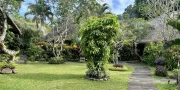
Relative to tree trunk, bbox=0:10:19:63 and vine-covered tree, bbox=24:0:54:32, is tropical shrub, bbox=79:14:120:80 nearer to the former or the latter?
tree trunk, bbox=0:10:19:63

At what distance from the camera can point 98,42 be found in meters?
15.9

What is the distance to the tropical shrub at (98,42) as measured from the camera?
1579cm

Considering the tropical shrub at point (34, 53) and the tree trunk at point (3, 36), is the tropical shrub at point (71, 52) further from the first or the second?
the tree trunk at point (3, 36)

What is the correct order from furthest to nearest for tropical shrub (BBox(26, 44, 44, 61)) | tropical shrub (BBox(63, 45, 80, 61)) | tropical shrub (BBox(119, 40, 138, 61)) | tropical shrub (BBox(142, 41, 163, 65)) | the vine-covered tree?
tropical shrub (BBox(119, 40, 138, 61)) < the vine-covered tree < tropical shrub (BBox(63, 45, 80, 61)) < tropical shrub (BBox(142, 41, 163, 65)) < tropical shrub (BBox(26, 44, 44, 61))

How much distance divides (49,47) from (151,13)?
12.5 m

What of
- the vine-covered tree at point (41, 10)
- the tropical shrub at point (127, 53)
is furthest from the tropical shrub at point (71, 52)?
the tropical shrub at point (127, 53)

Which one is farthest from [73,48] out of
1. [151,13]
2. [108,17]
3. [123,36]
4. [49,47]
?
[108,17]

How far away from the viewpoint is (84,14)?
32.9 metres

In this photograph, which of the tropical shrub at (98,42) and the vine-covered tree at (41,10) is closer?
the tropical shrub at (98,42)

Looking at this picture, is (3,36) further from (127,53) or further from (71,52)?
(127,53)

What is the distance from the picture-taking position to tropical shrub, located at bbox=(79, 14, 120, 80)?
15.8m

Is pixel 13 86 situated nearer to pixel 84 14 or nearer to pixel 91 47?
pixel 91 47

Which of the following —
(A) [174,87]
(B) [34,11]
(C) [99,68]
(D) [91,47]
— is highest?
(B) [34,11]

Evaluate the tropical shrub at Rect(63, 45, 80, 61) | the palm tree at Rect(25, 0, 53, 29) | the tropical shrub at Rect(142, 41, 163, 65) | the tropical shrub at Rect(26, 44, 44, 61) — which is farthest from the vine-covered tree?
the tropical shrub at Rect(142, 41, 163, 65)
